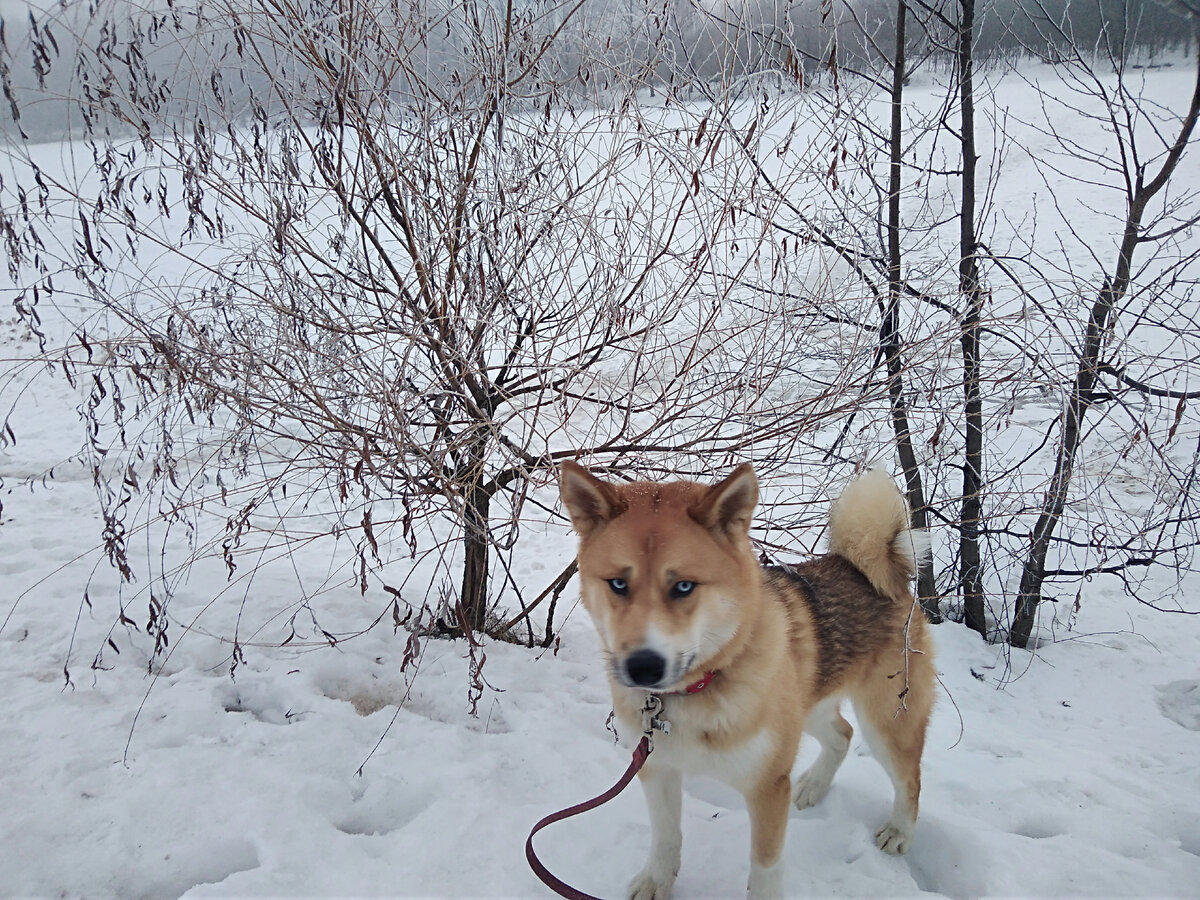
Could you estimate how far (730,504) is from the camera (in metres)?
2.34

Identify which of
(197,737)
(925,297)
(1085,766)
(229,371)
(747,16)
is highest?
(747,16)

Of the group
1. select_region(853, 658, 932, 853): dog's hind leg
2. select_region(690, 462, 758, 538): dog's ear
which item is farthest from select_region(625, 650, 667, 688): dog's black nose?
select_region(853, 658, 932, 853): dog's hind leg

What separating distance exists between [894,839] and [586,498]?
192 centimetres

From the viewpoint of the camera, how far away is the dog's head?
2123 mm

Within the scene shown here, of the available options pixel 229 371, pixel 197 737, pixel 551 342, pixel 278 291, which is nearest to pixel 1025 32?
pixel 551 342

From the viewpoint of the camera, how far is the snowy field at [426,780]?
8.52ft

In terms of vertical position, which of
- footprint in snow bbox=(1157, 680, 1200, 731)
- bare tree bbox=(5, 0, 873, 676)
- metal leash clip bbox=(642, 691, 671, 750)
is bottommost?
footprint in snow bbox=(1157, 680, 1200, 731)

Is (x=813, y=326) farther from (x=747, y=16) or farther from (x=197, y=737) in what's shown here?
(x=197, y=737)

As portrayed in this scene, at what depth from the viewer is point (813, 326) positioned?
3.48 m

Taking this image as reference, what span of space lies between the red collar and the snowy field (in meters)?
0.90

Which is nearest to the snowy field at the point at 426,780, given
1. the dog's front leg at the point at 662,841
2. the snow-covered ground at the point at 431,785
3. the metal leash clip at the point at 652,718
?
the snow-covered ground at the point at 431,785

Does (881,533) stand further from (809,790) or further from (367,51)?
(367,51)

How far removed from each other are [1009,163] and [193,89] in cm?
1577

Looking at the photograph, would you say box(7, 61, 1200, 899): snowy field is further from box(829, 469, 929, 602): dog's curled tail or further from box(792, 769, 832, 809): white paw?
box(829, 469, 929, 602): dog's curled tail
